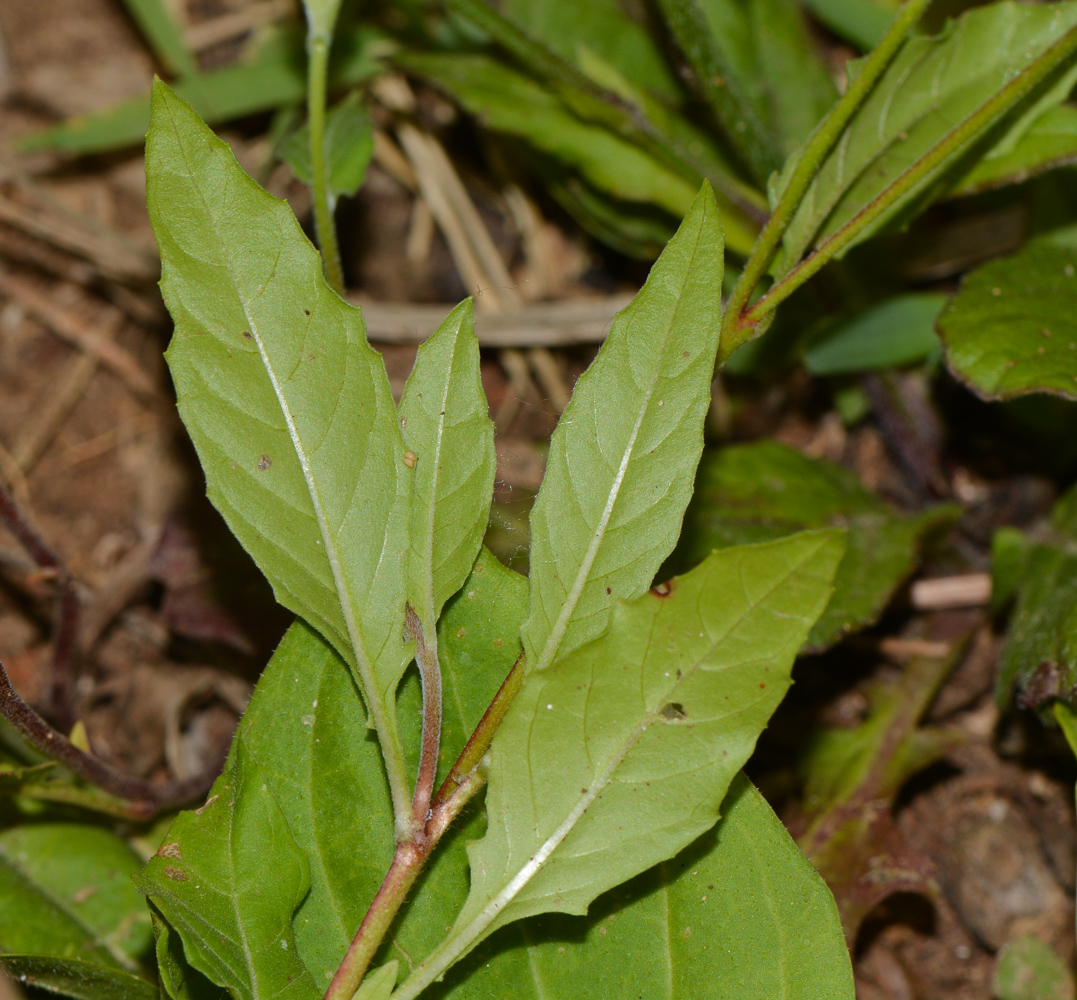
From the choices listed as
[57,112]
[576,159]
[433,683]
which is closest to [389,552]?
[433,683]

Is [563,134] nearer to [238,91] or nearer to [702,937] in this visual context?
[238,91]

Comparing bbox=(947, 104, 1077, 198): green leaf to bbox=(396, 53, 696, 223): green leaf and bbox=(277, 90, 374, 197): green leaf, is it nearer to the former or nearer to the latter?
bbox=(396, 53, 696, 223): green leaf

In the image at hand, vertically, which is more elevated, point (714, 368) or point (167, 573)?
point (714, 368)

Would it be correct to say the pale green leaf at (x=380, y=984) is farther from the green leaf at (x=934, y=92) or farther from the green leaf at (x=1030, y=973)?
the green leaf at (x=1030, y=973)

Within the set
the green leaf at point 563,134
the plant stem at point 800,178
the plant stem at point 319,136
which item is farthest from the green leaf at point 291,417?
the green leaf at point 563,134

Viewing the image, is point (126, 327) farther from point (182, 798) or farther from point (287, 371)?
point (287, 371)

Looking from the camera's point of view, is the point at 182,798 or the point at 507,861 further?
the point at 182,798

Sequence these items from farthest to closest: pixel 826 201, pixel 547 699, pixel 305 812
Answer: pixel 826 201, pixel 305 812, pixel 547 699
